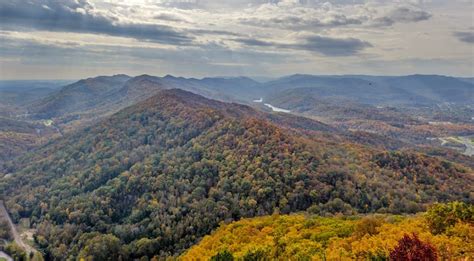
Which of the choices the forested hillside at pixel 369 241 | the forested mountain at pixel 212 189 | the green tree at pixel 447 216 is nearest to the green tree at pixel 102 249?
the forested mountain at pixel 212 189

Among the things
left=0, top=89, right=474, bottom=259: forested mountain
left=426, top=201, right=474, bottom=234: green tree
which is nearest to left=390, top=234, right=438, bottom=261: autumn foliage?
left=426, top=201, right=474, bottom=234: green tree

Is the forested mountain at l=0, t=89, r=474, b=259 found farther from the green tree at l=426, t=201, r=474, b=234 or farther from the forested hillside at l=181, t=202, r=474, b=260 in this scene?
the green tree at l=426, t=201, r=474, b=234

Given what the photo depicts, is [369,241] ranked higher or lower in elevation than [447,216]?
lower

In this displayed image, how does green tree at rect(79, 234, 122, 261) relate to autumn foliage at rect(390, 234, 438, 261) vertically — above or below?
below

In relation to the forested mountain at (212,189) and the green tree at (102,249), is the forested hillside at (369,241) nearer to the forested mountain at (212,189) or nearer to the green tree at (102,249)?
the forested mountain at (212,189)

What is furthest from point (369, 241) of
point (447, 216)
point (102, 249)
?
point (102, 249)

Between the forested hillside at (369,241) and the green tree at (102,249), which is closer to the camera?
the forested hillside at (369,241)

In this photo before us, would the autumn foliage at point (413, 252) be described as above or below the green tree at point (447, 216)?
above

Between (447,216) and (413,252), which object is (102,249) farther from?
(413,252)
